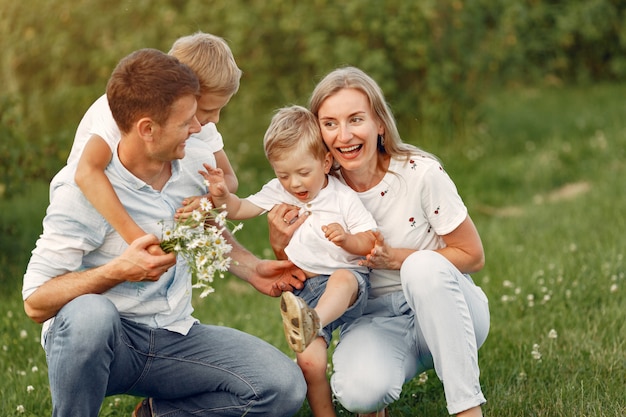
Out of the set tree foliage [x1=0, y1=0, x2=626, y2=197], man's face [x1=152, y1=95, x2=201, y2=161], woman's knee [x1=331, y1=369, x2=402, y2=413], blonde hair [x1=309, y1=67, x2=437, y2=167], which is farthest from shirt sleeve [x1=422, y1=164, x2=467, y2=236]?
tree foliage [x1=0, y1=0, x2=626, y2=197]

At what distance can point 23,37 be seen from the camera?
30.2ft

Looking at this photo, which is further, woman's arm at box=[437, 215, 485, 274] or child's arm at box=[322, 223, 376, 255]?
woman's arm at box=[437, 215, 485, 274]

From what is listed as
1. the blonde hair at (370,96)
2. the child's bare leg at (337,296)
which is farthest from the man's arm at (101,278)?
the blonde hair at (370,96)

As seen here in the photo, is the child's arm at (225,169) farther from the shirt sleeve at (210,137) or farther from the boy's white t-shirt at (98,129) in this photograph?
the boy's white t-shirt at (98,129)

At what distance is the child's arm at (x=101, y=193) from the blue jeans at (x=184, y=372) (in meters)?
0.25

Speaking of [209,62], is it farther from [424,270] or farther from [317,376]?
[317,376]

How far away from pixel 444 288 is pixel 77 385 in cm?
128

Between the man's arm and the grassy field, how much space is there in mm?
865

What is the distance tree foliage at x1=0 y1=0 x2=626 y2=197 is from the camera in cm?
834

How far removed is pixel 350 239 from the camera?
3.39 metres

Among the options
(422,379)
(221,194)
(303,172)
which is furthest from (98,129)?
(422,379)

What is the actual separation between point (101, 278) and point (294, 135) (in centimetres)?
93

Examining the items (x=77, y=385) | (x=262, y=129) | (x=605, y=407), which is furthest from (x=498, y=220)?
(x=77, y=385)

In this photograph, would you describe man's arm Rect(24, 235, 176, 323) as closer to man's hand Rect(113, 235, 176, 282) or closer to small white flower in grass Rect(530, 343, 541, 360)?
man's hand Rect(113, 235, 176, 282)
